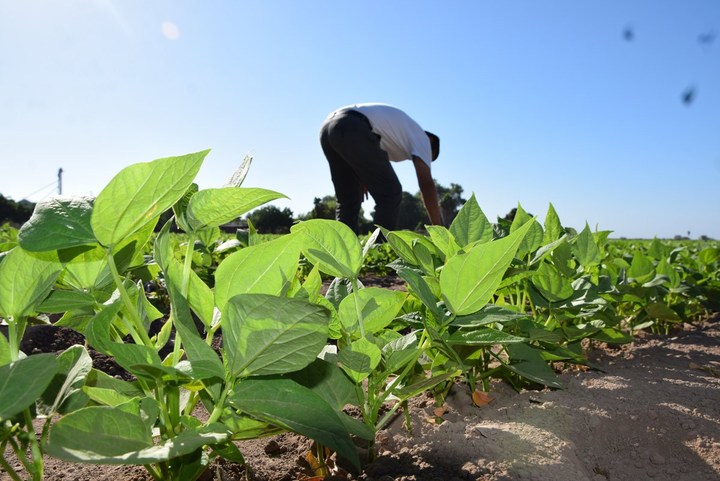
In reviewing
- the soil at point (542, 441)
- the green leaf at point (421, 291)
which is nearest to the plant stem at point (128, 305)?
the soil at point (542, 441)

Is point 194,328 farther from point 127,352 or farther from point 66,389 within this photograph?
point 66,389

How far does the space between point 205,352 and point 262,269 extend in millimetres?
152

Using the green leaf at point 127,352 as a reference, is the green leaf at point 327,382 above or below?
below

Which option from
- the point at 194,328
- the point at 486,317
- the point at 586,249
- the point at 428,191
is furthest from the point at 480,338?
the point at 428,191

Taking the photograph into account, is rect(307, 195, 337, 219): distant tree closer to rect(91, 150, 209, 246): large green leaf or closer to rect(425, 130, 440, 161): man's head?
rect(425, 130, 440, 161): man's head

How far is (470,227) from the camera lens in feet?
4.37

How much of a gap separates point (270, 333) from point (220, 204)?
230mm

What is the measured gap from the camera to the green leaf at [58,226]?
2.26ft

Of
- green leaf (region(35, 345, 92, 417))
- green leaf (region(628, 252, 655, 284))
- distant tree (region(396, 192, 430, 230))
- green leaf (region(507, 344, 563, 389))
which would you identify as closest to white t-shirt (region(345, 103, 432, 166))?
green leaf (region(628, 252, 655, 284))

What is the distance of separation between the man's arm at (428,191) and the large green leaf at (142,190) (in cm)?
463

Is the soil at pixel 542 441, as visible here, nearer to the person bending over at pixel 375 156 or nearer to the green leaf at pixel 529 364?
the green leaf at pixel 529 364

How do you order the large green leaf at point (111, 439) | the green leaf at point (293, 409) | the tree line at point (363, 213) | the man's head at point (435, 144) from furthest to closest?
the tree line at point (363, 213)
the man's head at point (435, 144)
the green leaf at point (293, 409)
the large green leaf at point (111, 439)

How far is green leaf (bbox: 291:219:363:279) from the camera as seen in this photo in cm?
89

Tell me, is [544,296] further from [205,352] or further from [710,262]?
[710,262]
